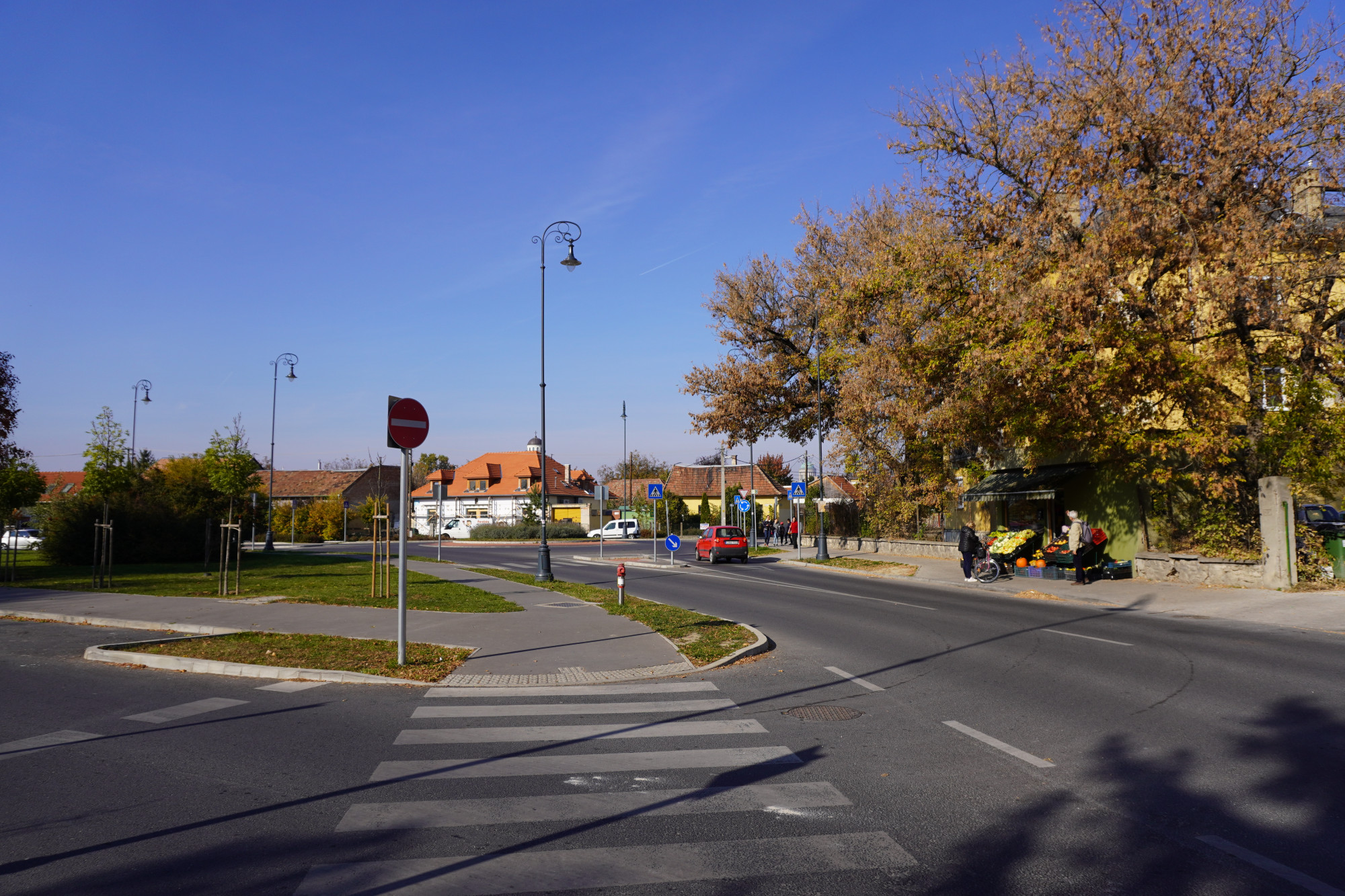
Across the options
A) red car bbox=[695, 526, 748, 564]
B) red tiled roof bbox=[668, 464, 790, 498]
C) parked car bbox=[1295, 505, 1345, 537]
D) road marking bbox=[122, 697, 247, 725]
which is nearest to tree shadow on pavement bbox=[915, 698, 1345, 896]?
road marking bbox=[122, 697, 247, 725]

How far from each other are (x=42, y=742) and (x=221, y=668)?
123 inches

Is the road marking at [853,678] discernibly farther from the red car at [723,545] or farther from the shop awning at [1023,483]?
the red car at [723,545]

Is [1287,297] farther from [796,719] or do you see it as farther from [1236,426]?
[796,719]

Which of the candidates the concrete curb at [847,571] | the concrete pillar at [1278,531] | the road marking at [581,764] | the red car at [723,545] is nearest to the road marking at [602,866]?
the road marking at [581,764]

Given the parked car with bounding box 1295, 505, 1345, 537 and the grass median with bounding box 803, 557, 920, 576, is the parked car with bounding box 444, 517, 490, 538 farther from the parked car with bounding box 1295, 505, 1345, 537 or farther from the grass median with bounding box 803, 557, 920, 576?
the parked car with bounding box 1295, 505, 1345, 537

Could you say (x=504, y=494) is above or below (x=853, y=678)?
above

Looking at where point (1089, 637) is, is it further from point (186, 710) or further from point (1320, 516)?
point (1320, 516)

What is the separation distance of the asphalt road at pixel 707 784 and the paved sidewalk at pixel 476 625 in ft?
4.12

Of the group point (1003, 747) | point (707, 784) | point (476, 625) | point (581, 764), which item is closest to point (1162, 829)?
point (1003, 747)

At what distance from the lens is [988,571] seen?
76.2ft

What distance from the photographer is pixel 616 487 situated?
93.6m

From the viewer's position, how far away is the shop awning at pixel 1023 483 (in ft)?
87.5

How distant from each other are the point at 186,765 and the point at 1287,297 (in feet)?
67.3

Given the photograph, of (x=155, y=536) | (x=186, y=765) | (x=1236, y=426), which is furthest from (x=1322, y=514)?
(x=155, y=536)
